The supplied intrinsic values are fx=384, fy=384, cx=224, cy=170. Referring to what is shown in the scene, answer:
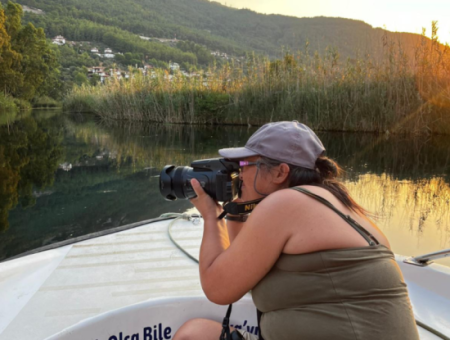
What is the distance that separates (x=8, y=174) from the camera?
16.6 feet

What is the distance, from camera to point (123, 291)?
5.56 ft

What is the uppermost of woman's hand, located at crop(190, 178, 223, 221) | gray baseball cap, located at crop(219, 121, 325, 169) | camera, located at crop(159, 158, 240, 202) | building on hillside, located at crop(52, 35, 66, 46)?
building on hillside, located at crop(52, 35, 66, 46)

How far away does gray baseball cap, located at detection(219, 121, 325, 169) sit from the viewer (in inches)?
38.7

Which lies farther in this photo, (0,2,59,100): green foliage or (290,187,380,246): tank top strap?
(0,2,59,100): green foliage

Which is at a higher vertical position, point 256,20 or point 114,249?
point 256,20

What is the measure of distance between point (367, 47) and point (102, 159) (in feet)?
22.0

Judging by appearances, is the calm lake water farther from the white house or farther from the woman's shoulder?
the white house

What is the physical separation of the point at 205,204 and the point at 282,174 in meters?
0.24

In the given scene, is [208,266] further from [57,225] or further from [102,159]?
[102,159]

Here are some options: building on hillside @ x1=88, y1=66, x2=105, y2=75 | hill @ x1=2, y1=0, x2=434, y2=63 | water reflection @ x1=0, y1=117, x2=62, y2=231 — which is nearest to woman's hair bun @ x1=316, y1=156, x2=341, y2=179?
water reflection @ x1=0, y1=117, x2=62, y2=231

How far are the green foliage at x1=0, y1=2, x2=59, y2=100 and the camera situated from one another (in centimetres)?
2700

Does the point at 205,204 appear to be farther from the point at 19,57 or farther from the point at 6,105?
the point at 19,57

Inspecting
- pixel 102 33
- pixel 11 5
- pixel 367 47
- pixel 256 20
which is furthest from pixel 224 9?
pixel 367 47

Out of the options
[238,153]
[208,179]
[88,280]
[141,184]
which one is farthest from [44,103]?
[238,153]
